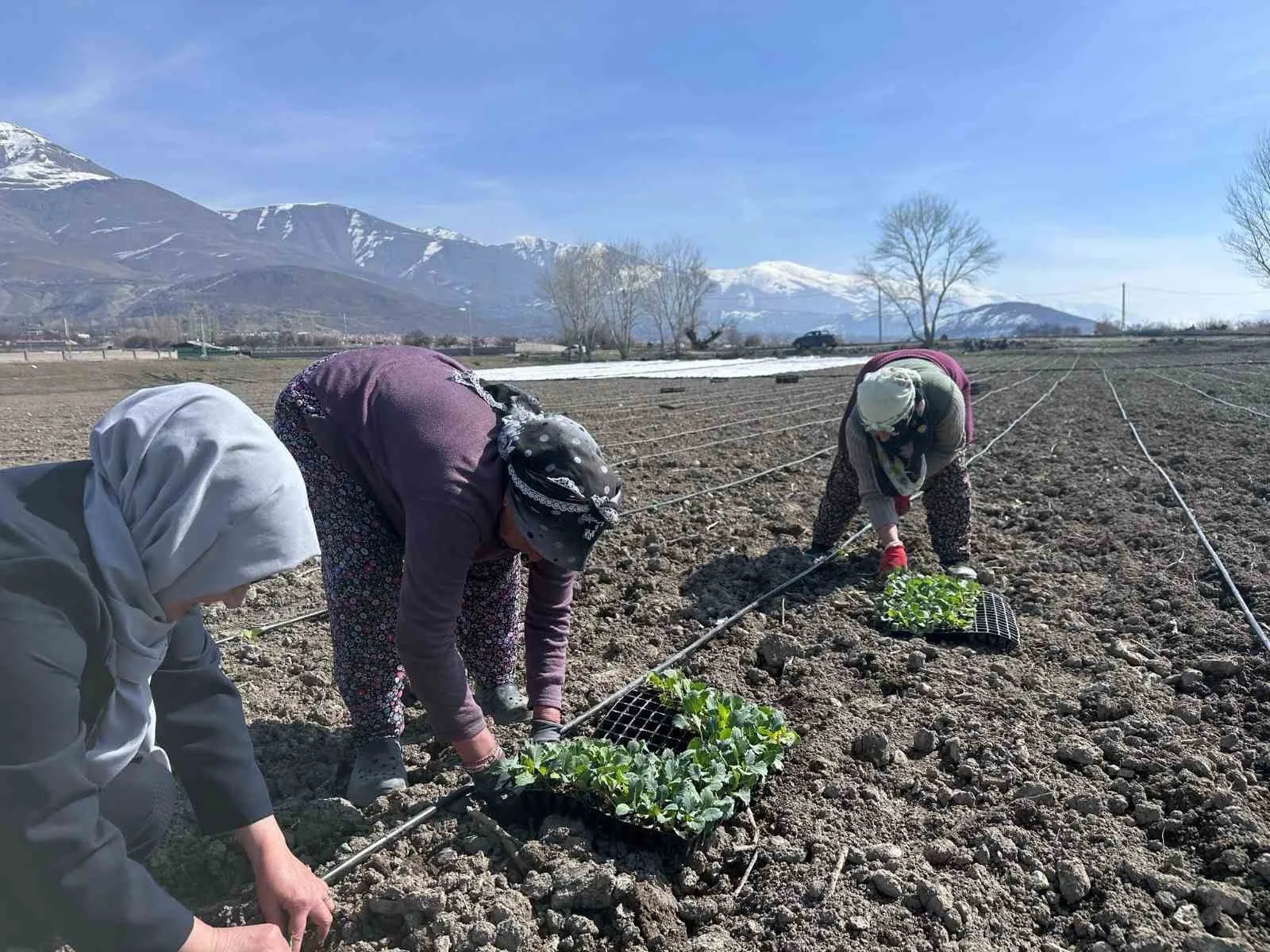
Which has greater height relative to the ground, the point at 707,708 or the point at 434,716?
the point at 434,716

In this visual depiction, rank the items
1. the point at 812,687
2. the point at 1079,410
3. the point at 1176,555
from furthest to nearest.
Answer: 1. the point at 1079,410
2. the point at 1176,555
3. the point at 812,687

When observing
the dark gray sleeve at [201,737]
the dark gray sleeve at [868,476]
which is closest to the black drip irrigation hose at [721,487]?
the dark gray sleeve at [868,476]

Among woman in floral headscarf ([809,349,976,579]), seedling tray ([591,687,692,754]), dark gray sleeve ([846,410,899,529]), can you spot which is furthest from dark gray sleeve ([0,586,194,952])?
dark gray sleeve ([846,410,899,529])

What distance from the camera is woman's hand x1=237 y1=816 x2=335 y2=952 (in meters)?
1.57

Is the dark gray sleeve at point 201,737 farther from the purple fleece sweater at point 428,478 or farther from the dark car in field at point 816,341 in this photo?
the dark car in field at point 816,341

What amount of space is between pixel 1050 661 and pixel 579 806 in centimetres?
204

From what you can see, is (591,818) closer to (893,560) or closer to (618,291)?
(893,560)

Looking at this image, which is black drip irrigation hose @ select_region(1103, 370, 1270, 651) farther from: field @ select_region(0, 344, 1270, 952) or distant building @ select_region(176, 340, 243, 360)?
distant building @ select_region(176, 340, 243, 360)

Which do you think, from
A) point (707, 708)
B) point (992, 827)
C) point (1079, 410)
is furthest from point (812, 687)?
point (1079, 410)

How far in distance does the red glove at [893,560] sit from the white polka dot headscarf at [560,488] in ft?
7.61

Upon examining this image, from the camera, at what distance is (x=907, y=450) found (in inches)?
153

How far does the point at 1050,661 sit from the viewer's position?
325 centimetres

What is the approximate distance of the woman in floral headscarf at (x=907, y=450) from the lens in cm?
373

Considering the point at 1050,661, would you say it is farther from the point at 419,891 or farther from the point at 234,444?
the point at 234,444
